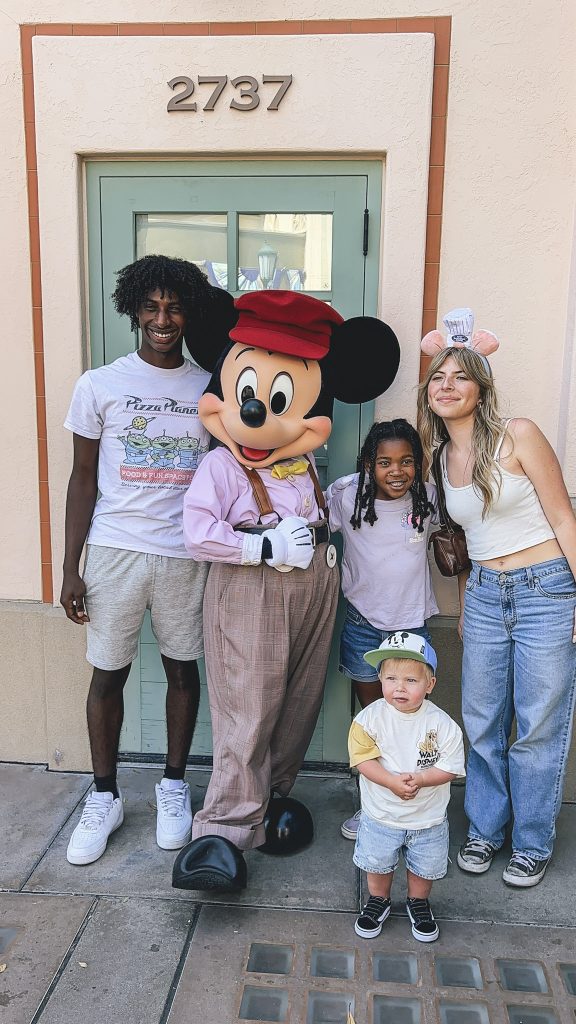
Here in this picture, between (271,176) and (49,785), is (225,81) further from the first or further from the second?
(49,785)

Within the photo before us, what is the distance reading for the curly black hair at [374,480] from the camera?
2971 millimetres

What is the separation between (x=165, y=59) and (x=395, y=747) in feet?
9.34

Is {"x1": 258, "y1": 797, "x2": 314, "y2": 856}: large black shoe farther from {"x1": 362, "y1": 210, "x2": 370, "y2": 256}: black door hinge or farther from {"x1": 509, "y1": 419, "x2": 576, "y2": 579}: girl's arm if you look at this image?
{"x1": 362, "y1": 210, "x2": 370, "y2": 256}: black door hinge

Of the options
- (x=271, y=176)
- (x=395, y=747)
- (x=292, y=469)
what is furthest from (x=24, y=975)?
(x=271, y=176)

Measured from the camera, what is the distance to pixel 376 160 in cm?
338

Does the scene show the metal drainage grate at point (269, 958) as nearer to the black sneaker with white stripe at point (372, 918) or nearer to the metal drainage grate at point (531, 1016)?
the black sneaker with white stripe at point (372, 918)

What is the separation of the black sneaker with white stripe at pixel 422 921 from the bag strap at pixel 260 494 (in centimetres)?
141

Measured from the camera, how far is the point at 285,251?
3.51 meters

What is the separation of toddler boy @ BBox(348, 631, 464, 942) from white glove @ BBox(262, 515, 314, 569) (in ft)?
1.42

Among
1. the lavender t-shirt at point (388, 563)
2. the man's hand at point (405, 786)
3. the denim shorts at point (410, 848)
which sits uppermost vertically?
the lavender t-shirt at point (388, 563)

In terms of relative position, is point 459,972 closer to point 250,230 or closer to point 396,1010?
point 396,1010

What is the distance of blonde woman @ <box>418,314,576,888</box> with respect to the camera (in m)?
2.80

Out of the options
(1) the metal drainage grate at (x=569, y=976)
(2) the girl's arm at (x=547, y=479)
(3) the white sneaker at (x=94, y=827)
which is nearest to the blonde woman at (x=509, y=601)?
(2) the girl's arm at (x=547, y=479)

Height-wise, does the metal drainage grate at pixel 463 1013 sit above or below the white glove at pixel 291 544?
below
